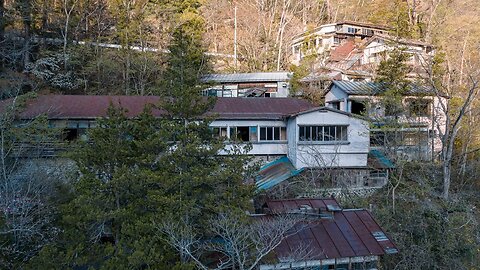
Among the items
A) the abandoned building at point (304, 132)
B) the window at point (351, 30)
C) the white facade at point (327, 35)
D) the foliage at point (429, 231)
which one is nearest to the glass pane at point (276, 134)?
the abandoned building at point (304, 132)

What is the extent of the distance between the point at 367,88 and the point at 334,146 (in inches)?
255

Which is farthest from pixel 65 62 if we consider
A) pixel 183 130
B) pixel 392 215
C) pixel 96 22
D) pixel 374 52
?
pixel 374 52

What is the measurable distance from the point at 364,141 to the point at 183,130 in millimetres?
12433

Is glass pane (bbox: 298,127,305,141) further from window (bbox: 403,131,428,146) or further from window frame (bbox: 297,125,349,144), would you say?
window (bbox: 403,131,428,146)

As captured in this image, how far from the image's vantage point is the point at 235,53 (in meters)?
33.8

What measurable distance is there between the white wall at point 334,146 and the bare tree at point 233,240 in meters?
8.79

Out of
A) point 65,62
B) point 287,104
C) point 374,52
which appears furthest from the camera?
point 374,52

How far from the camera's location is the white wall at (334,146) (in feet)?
61.8

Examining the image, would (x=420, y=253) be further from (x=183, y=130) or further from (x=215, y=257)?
(x=183, y=130)

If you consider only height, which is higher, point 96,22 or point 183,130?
point 96,22

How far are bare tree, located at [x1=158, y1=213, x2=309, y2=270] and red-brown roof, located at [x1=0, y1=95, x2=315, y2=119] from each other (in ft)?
28.2

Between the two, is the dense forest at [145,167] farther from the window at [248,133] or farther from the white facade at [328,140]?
the window at [248,133]

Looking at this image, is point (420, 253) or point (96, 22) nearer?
point (420, 253)

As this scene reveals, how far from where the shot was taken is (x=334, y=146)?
1883 centimetres
